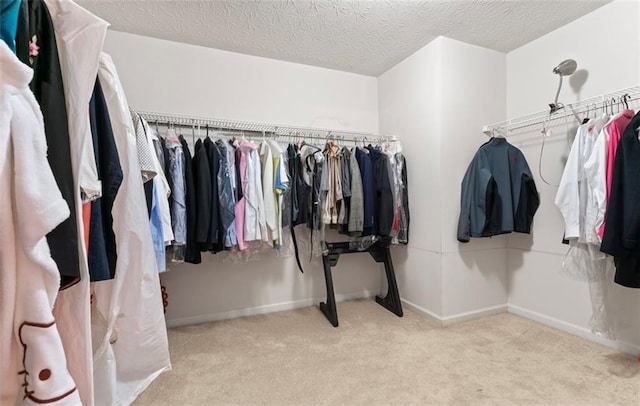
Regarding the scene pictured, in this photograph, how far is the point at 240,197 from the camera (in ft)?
7.16

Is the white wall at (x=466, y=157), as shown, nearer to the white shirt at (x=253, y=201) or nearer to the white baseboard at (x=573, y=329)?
the white baseboard at (x=573, y=329)

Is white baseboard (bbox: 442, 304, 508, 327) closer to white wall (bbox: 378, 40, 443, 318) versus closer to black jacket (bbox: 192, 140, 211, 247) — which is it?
white wall (bbox: 378, 40, 443, 318)

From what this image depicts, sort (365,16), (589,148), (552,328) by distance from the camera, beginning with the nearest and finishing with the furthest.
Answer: (589,148) → (365,16) → (552,328)

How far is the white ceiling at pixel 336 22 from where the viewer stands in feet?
6.42

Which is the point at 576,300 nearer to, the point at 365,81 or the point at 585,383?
the point at 585,383

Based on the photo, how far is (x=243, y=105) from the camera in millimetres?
2578

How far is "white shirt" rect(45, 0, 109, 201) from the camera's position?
0.75 metres

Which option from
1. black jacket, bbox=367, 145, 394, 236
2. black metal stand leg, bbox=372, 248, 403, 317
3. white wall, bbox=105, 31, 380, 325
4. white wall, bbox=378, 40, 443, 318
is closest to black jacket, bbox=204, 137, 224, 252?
white wall, bbox=105, 31, 380, 325

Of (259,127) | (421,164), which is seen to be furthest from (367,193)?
(259,127)

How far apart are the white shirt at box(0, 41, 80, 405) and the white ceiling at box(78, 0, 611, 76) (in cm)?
175

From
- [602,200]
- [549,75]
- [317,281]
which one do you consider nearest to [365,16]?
[549,75]

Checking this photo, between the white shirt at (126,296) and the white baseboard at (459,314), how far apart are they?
6.57ft

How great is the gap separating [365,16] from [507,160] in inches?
59.6

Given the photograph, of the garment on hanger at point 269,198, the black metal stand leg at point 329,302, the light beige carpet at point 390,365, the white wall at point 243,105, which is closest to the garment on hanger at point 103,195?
the light beige carpet at point 390,365
